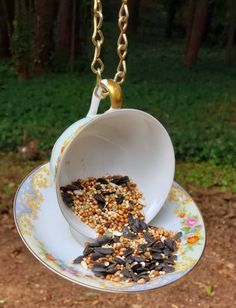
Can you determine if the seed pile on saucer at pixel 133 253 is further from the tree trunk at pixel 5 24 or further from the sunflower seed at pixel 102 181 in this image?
the tree trunk at pixel 5 24

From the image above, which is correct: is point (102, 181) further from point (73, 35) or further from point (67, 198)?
point (73, 35)

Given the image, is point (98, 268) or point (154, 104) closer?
point (98, 268)

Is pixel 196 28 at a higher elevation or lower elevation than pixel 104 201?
lower

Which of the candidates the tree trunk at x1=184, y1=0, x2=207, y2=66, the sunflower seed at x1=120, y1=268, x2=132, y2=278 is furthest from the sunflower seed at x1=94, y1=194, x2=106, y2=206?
the tree trunk at x1=184, y1=0, x2=207, y2=66

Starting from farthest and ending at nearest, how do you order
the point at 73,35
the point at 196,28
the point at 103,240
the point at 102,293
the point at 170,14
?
the point at 170,14
the point at 196,28
the point at 73,35
the point at 102,293
the point at 103,240

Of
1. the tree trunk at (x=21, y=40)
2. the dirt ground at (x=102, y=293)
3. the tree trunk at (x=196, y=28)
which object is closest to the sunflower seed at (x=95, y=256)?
the dirt ground at (x=102, y=293)

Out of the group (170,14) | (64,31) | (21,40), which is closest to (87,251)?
(21,40)

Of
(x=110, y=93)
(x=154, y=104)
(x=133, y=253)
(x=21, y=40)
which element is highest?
(x=110, y=93)
